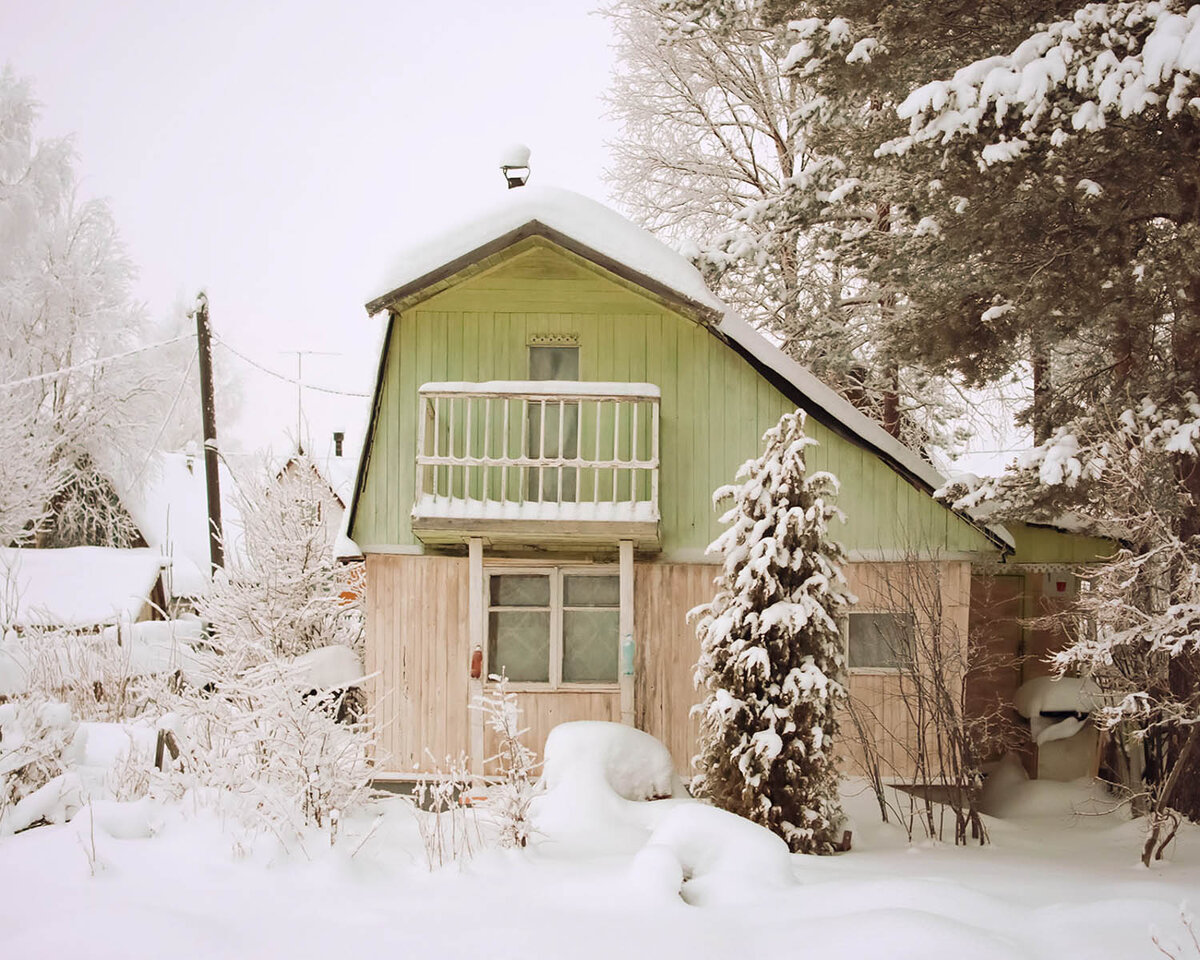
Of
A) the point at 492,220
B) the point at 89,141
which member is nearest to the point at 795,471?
the point at 492,220

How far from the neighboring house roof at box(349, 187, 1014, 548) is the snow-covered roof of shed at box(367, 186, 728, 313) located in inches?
0.5

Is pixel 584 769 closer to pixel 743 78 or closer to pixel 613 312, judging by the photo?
pixel 613 312

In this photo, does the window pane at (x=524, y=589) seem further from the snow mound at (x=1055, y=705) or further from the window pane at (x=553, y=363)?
the snow mound at (x=1055, y=705)

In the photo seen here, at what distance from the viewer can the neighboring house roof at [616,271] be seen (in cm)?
1115

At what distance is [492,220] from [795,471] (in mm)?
5057

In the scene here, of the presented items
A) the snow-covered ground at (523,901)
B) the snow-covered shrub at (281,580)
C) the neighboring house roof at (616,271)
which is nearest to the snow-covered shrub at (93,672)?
the snow-covered shrub at (281,580)

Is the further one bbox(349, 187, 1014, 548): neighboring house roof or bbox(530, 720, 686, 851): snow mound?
bbox(349, 187, 1014, 548): neighboring house roof

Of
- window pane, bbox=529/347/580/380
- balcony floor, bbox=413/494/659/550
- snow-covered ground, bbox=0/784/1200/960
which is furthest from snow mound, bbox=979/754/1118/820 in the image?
window pane, bbox=529/347/580/380

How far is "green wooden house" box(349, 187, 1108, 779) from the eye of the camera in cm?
1140

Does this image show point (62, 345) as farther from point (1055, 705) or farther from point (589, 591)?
point (1055, 705)

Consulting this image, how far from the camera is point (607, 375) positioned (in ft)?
38.9

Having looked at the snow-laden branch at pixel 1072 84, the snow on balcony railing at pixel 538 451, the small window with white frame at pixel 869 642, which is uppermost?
the snow-laden branch at pixel 1072 84

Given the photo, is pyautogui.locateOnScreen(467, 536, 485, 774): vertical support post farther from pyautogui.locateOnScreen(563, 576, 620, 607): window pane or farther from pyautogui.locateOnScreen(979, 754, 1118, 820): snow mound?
pyautogui.locateOnScreen(979, 754, 1118, 820): snow mound

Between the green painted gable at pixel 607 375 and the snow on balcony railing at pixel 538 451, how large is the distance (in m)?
0.54
